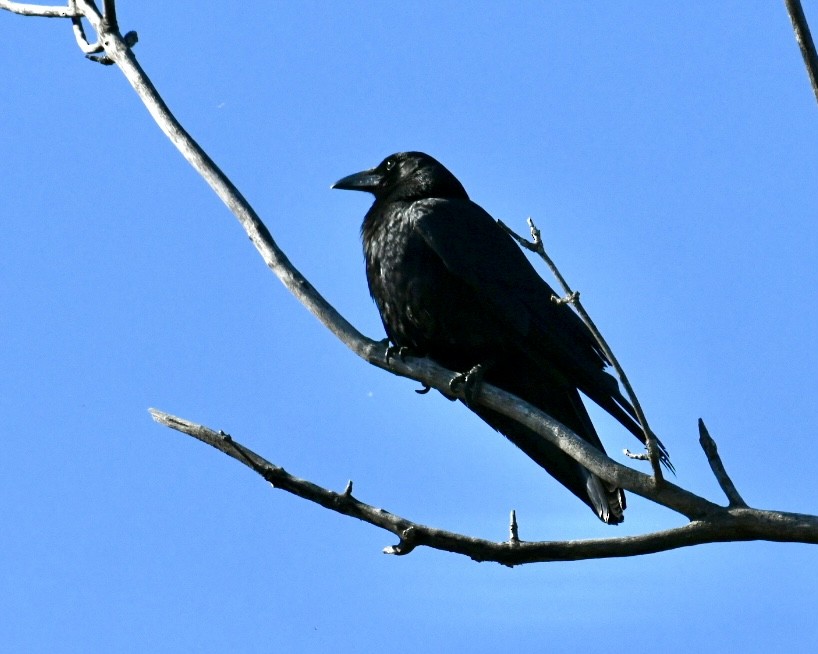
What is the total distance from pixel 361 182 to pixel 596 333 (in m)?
3.68

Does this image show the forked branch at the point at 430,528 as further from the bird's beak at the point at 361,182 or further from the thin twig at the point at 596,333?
the bird's beak at the point at 361,182

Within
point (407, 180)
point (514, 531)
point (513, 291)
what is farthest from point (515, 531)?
point (407, 180)

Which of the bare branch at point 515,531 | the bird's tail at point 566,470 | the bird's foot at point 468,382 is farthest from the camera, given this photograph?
the bird's tail at point 566,470

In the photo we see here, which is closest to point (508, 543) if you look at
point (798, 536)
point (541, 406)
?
point (798, 536)

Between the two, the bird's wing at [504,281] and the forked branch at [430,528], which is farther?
the bird's wing at [504,281]

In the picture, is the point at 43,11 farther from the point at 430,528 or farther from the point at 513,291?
the point at 430,528

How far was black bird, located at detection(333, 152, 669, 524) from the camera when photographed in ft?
17.0

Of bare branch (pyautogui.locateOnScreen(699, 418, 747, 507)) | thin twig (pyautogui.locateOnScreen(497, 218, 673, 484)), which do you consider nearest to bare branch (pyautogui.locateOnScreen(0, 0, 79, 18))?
thin twig (pyautogui.locateOnScreen(497, 218, 673, 484))

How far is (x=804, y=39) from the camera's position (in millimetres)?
2807

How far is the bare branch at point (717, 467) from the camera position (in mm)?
3281

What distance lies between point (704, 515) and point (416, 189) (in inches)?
127

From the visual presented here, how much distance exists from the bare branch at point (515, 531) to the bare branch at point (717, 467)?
0.03 meters

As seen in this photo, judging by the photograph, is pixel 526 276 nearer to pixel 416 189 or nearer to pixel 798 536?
pixel 416 189

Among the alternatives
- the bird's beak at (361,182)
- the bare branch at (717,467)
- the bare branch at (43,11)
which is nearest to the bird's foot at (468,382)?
the bare branch at (717,467)
